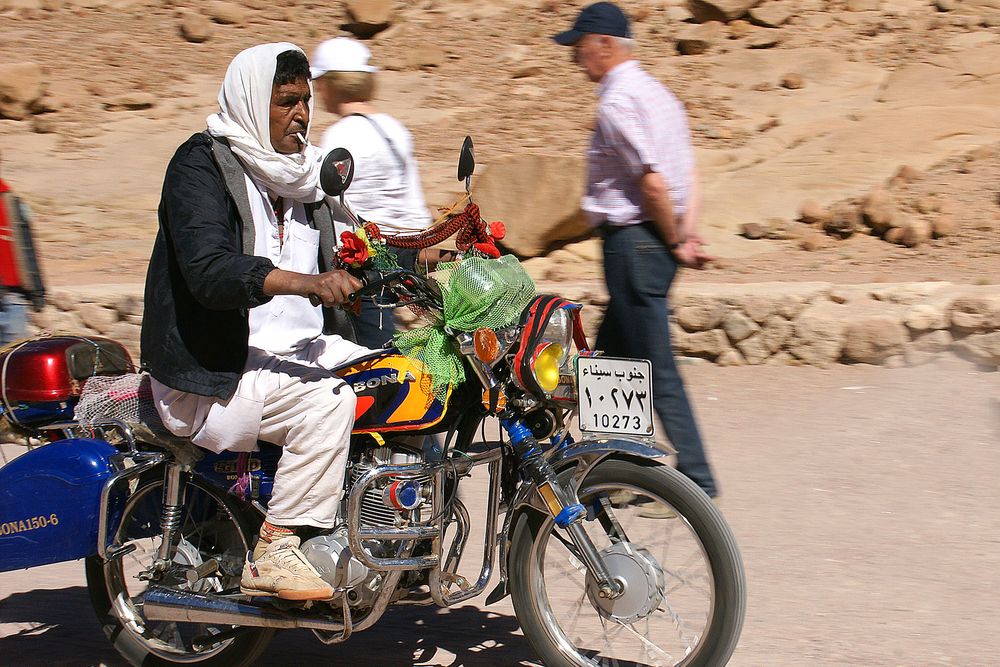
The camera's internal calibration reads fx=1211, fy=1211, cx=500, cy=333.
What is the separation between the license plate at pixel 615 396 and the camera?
10.8 ft

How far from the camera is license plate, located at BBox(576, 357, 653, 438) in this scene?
329 centimetres

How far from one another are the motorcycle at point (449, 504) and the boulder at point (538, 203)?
20.3 ft

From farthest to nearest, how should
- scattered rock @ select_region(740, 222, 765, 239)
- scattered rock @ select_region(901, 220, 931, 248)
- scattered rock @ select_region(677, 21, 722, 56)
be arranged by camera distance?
scattered rock @ select_region(677, 21, 722, 56) → scattered rock @ select_region(740, 222, 765, 239) → scattered rock @ select_region(901, 220, 931, 248)

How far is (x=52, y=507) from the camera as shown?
11.9 feet

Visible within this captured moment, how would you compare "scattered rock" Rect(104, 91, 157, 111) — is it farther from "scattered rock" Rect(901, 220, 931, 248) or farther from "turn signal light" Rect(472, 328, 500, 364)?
"turn signal light" Rect(472, 328, 500, 364)

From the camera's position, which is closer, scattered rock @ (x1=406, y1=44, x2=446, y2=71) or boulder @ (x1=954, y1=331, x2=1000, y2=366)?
boulder @ (x1=954, y1=331, x2=1000, y2=366)

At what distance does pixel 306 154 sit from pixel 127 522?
49.7 inches

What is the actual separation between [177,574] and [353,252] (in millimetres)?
1273

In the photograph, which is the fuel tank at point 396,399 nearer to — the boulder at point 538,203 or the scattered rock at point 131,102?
the boulder at point 538,203

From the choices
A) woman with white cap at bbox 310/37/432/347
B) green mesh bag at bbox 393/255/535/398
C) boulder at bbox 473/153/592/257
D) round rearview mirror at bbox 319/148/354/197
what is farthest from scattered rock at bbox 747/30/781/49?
round rearview mirror at bbox 319/148/354/197

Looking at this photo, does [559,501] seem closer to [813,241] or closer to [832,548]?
[832,548]

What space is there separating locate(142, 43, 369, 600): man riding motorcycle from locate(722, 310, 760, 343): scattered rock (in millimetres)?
4292

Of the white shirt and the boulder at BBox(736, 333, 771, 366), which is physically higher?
the white shirt

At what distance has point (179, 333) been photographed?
3.35 m
